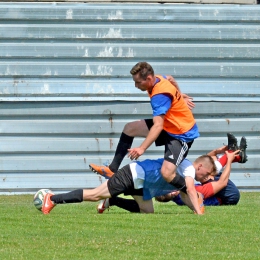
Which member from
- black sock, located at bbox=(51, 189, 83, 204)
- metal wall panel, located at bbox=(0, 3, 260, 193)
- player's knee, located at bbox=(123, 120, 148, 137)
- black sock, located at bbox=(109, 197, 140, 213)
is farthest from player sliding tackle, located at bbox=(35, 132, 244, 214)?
metal wall panel, located at bbox=(0, 3, 260, 193)

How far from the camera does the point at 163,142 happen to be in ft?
27.5

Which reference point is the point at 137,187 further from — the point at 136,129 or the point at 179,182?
the point at 136,129

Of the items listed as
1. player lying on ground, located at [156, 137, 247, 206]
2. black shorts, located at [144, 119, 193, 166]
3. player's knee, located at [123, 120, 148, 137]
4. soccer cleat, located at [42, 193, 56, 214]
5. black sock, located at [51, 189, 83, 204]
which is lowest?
player lying on ground, located at [156, 137, 247, 206]

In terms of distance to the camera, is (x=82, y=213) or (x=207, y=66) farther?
(x=207, y=66)

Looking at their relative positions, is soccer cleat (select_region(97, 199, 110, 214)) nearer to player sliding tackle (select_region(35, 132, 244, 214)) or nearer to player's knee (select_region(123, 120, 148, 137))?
player sliding tackle (select_region(35, 132, 244, 214))

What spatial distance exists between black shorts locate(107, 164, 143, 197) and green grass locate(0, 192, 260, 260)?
0.82ft

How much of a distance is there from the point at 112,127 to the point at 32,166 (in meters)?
1.24

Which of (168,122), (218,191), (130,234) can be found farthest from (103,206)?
(130,234)

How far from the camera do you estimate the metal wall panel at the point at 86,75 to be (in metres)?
11.5

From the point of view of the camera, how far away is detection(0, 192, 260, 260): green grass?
555 centimetres

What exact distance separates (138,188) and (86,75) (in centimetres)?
390

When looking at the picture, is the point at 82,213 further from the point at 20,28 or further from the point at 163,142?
the point at 20,28

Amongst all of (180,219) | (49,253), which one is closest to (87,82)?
(180,219)

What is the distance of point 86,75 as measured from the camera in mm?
11594
